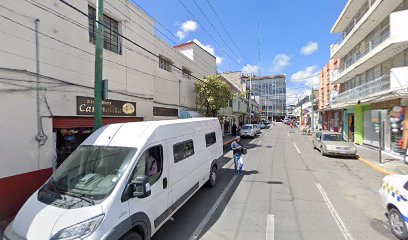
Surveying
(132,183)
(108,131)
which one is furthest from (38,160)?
(132,183)

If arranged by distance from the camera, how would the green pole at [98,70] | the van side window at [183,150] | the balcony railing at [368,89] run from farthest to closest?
1. the balcony railing at [368,89]
2. the green pole at [98,70]
3. the van side window at [183,150]

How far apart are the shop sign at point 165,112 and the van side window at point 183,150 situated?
7.80 m

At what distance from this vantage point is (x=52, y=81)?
695 cm

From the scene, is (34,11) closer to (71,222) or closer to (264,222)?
(71,222)

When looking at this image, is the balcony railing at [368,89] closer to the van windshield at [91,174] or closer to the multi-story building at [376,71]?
the multi-story building at [376,71]

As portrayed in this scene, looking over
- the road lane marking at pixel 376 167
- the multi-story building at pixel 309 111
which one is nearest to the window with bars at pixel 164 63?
the road lane marking at pixel 376 167

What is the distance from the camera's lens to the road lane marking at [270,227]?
4555mm

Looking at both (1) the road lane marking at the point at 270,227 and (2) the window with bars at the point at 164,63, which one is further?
(2) the window with bars at the point at 164,63

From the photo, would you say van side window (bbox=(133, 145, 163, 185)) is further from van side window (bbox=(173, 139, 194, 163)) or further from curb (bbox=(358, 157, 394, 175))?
curb (bbox=(358, 157, 394, 175))

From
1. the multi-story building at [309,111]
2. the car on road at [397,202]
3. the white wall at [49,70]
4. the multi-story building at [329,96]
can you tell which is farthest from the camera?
the multi-story building at [309,111]

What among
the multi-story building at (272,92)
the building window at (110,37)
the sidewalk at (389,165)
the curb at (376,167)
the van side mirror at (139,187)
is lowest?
the curb at (376,167)

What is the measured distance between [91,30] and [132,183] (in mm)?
7816

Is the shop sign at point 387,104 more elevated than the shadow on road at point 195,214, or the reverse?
the shop sign at point 387,104

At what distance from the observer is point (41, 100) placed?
6.58m
